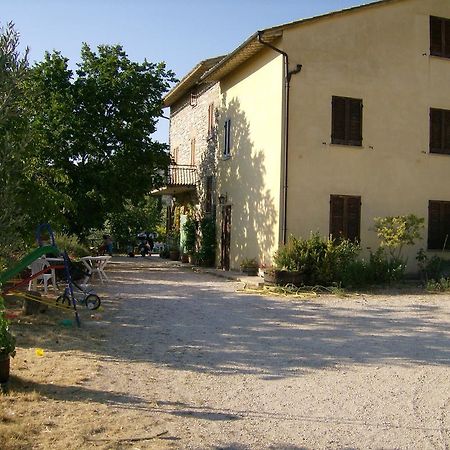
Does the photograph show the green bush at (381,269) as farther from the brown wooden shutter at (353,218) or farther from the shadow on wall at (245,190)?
the shadow on wall at (245,190)

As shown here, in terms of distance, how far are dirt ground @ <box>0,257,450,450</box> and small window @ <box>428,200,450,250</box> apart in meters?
6.41

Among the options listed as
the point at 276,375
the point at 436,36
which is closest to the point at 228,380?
the point at 276,375

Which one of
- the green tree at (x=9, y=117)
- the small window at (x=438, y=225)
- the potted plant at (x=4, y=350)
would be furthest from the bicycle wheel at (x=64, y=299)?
the small window at (x=438, y=225)

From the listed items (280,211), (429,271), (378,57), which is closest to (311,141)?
(280,211)

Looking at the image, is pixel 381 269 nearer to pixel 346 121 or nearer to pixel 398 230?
pixel 398 230

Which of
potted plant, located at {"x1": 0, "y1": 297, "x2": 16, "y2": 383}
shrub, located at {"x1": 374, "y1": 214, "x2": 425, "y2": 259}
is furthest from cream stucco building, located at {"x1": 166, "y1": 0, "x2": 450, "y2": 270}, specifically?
potted plant, located at {"x1": 0, "y1": 297, "x2": 16, "y2": 383}

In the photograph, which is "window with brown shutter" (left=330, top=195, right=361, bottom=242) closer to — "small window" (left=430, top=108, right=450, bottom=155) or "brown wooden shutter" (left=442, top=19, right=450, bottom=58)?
"small window" (left=430, top=108, right=450, bottom=155)

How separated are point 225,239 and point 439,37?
8.97m

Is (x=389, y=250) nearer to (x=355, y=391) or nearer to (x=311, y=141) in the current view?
(x=311, y=141)

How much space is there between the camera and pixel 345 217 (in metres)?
16.1

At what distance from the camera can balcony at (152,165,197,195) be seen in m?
23.7

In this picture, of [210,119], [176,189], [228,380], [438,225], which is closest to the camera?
[228,380]

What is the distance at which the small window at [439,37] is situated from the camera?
1719cm

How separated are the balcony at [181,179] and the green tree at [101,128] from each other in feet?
10.8
